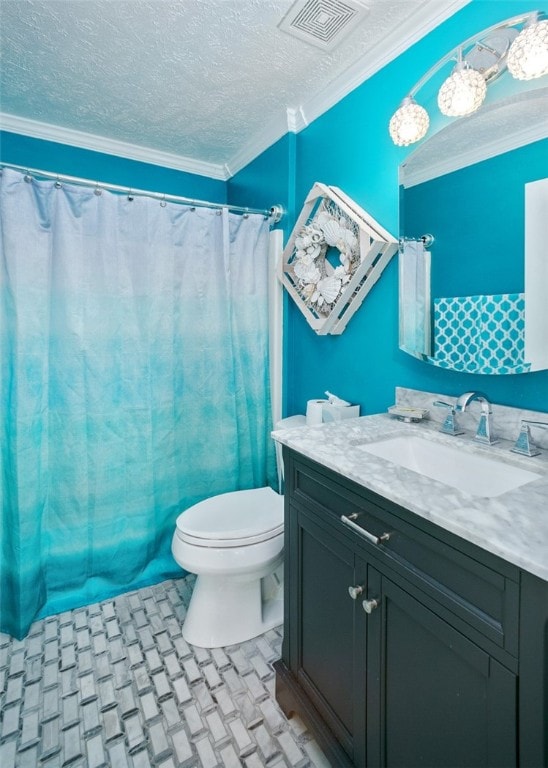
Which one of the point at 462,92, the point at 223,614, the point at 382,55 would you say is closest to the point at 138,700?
the point at 223,614

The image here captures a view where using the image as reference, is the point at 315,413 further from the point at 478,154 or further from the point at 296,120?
the point at 296,120

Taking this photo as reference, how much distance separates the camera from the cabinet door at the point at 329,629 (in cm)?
97

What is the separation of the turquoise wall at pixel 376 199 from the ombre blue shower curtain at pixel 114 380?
1.33ft

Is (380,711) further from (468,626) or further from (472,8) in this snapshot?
(472,8)

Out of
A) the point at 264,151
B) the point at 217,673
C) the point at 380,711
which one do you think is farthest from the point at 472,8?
the point at 217,673

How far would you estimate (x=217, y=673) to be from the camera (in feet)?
4.76

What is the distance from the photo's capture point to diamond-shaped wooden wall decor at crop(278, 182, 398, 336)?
1530mm

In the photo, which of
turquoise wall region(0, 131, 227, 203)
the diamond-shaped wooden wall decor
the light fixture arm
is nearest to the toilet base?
the diamond-shaped wooden wall decor

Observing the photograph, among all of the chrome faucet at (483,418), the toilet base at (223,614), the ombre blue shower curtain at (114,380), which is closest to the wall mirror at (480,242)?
the chrome faucet at (483,418)

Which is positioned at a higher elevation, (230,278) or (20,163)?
(20,163)

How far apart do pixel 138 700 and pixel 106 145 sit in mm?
2665

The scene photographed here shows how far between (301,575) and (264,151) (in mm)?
2153

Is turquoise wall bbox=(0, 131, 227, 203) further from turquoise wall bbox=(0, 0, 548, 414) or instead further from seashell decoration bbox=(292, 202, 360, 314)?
seashell decoration bbox=(292, 202, 360, 314)

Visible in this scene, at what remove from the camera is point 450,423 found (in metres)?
1.24
